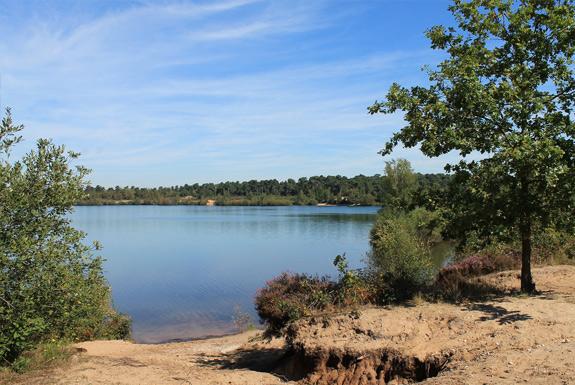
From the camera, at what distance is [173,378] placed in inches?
408

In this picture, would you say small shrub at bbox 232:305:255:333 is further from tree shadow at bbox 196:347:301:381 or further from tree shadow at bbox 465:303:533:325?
tree shadow at bbox 465:303:533:325

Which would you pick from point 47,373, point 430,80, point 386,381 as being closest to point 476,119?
point 430,80

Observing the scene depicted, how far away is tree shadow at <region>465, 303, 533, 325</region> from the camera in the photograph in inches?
395

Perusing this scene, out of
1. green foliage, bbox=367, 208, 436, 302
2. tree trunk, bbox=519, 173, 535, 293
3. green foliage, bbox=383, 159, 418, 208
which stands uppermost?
green foliage, bbox=383, 159, 418, 208

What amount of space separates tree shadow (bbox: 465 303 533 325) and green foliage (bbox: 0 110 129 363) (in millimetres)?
8616

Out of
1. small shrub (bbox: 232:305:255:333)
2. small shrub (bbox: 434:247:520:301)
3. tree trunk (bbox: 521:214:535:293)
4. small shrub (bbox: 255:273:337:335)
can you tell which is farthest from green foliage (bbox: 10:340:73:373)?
tree trunk (bbox: 521:214:535:293)

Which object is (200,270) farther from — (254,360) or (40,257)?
(40,257)

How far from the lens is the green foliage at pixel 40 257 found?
388 inches

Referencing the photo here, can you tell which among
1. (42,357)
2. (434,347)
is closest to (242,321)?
(42,357)

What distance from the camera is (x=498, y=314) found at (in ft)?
34.1

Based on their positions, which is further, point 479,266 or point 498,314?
point 479,266

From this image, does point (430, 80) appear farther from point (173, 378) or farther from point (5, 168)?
point (5, 168)

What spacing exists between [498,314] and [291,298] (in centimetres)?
517

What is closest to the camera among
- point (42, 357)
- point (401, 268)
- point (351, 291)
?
point (42, 357)
